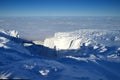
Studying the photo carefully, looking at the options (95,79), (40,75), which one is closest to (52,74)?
(40,75)

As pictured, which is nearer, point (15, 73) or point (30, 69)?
point (15, 73)

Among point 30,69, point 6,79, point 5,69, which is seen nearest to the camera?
point 6,79

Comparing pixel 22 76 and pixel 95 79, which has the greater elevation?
pixel 22 76

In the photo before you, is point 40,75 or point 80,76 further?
point 80,76

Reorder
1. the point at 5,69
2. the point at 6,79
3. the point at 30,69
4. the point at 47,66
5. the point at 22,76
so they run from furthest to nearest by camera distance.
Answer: the point at 47,66, the point at 30,69, the point at 5,69, the point at 22,76, the point at 6,79

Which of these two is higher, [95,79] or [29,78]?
[29,78]

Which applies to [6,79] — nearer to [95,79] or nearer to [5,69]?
[5,69]

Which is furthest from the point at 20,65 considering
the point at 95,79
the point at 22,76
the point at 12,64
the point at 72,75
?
the point at 95,79

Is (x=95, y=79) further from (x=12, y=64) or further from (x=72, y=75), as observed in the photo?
(x=12, y=64)

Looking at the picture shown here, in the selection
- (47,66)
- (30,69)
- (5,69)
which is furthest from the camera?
(47,66)
